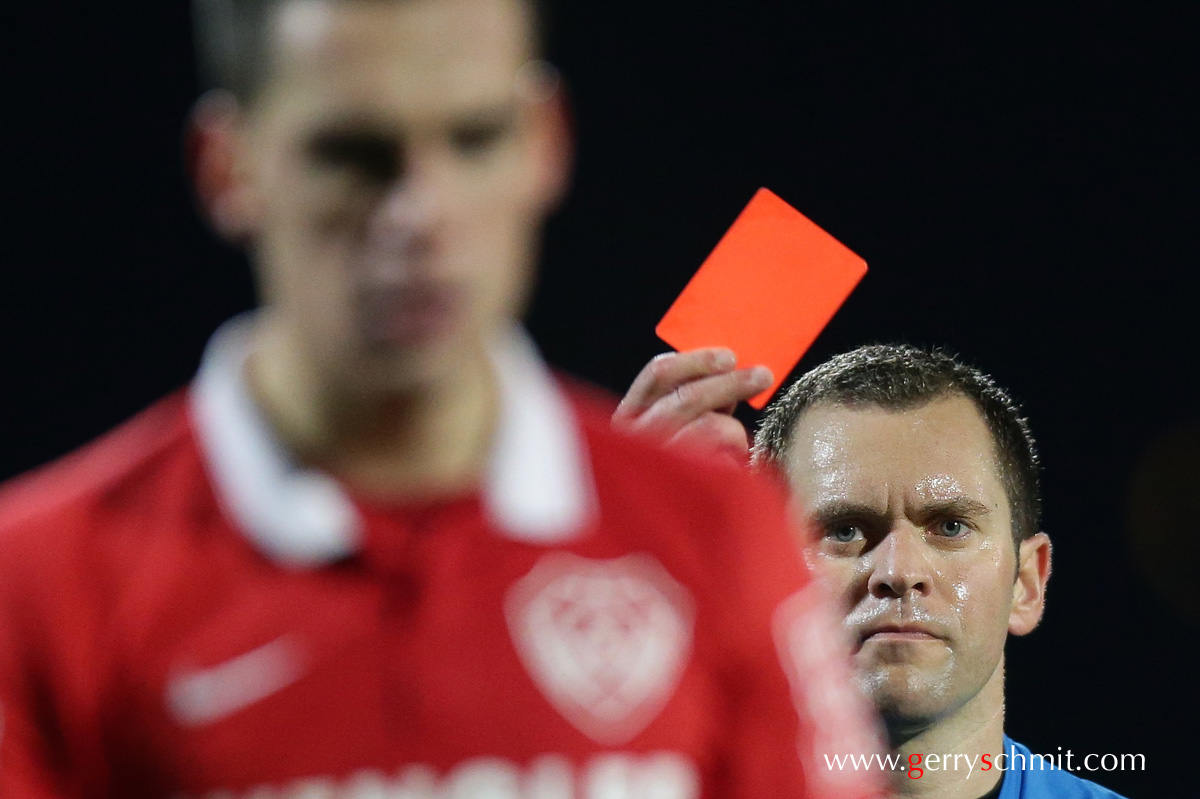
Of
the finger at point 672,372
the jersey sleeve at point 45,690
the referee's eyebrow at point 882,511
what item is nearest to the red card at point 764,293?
the finger at point 672,372

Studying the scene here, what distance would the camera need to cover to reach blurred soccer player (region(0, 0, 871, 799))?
0.63m

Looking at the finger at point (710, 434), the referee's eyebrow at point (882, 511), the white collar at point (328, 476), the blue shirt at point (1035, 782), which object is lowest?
the blue shirt at point (1035, 782)

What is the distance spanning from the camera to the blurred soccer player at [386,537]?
63 centimetres

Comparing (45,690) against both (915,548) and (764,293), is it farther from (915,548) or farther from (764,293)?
(915,548)

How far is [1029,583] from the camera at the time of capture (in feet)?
6.20

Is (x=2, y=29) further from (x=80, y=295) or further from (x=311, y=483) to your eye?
(x=311, y=483)

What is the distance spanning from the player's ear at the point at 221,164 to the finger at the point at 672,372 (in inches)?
27.0

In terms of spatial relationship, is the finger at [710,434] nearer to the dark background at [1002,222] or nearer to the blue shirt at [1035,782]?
the blue shirt at [1035,782]

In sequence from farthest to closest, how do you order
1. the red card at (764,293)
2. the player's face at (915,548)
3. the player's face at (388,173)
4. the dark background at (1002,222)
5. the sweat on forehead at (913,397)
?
the dark background at (1002,222) < the sweat on forehead at (913,397) < the player's face at (915,548) < the red card at (764,293) < the player's face at (388,173)

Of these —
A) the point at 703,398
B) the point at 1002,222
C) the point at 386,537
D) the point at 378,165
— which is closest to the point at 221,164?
the point at 378,165

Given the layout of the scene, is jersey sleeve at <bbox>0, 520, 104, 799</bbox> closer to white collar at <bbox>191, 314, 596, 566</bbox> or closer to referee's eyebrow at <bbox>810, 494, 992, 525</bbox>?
white collar at <bbox>191, 314, 596, 566</bbox>

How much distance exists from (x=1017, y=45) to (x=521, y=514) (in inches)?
123

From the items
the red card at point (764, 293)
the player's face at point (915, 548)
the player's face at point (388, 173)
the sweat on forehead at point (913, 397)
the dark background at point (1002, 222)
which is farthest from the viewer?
the dark background at point (1002, 222)

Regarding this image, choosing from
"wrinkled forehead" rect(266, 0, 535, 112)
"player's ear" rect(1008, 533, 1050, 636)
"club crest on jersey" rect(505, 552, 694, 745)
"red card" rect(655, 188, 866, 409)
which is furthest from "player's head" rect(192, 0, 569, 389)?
"player's ear" rect(1008, 533, 1050, 636)
